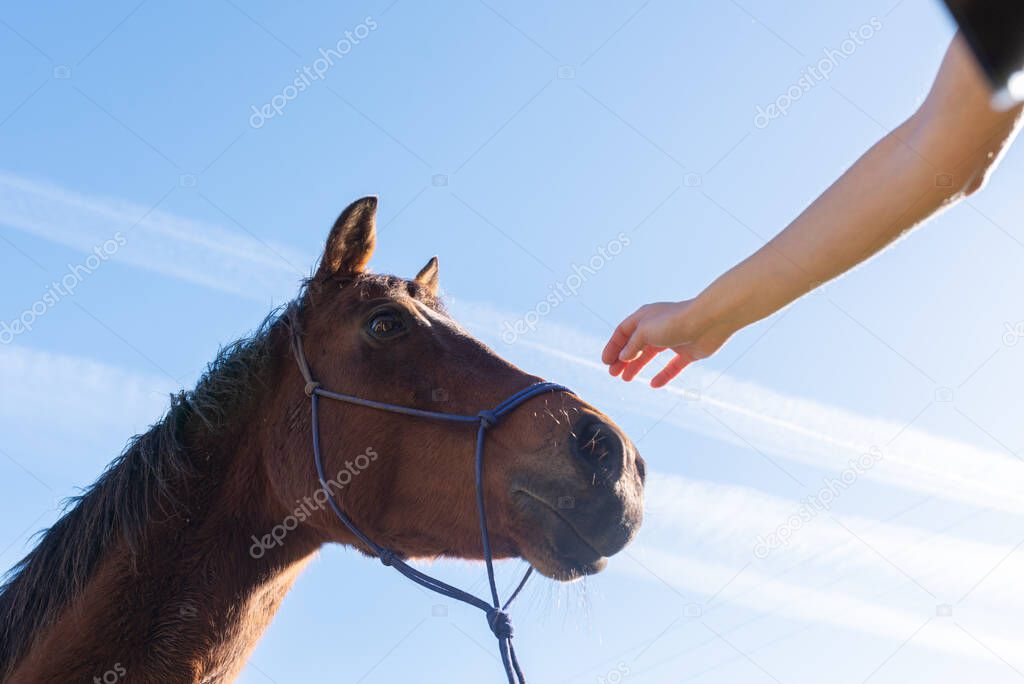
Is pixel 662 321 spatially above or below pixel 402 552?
above

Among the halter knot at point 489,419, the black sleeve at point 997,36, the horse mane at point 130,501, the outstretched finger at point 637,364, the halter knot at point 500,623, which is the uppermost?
the black sleeve at point 997,36

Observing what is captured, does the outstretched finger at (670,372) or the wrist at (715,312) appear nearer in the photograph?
the wrist at (715,312)

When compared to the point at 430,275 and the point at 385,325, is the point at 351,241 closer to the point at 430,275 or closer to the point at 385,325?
the point at 385,325

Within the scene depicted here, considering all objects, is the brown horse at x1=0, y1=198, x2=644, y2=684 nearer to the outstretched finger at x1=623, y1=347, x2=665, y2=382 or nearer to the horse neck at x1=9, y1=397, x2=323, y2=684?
the horse neck at x1=9, y1=397, x2=323, y2=684

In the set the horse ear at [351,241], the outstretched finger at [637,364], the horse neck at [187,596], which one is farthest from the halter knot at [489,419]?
the horse ear at [351,241]

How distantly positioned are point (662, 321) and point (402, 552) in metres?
2.21

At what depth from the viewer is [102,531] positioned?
12.0 ft

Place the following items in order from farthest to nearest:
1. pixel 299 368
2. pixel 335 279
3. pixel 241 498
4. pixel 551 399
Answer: pixel 335 279 → pixel 299 368 → pixel 241 498 → pixel 551 399

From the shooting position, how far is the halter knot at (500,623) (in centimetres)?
346

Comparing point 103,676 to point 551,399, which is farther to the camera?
point 551,399

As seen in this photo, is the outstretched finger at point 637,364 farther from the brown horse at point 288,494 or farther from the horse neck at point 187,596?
the horse neck at point 187,596

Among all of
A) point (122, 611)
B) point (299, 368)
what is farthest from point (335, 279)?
point (122, 611)

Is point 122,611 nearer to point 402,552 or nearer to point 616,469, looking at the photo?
point 402,552

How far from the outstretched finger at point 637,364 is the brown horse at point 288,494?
44cm
